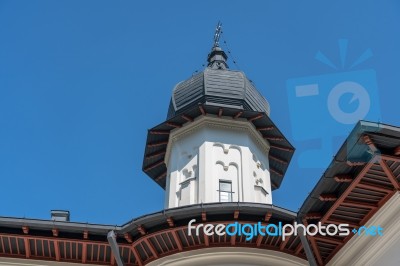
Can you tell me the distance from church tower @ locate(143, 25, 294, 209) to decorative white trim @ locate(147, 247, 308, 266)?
12.6 feet

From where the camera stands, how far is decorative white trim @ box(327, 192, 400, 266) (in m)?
11.0

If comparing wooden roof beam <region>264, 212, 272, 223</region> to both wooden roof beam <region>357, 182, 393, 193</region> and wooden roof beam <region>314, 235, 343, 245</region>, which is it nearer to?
wooden roof beam <region>314, 235, 343, 245</region>

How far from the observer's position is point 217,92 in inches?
736

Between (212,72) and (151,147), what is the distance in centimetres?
318

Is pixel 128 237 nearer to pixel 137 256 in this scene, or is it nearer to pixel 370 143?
pixel 137 256

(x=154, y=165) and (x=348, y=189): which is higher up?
(x=154, y=165)

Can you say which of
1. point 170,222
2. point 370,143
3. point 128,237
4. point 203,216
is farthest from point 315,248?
point 128,237

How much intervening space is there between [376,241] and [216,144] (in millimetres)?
7189

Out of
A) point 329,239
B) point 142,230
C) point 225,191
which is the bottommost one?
point 329,239

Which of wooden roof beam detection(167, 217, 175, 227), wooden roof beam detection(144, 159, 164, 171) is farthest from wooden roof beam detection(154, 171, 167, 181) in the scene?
wooden roof beam detection(167, 217, 175, 227)

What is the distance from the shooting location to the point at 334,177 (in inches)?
424

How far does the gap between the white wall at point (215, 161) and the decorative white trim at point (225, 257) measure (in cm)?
413

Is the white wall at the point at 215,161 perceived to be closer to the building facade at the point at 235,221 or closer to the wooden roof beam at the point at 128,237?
the building facade at the point at 235,221

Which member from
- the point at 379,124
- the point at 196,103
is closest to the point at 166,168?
the point at 196,103
